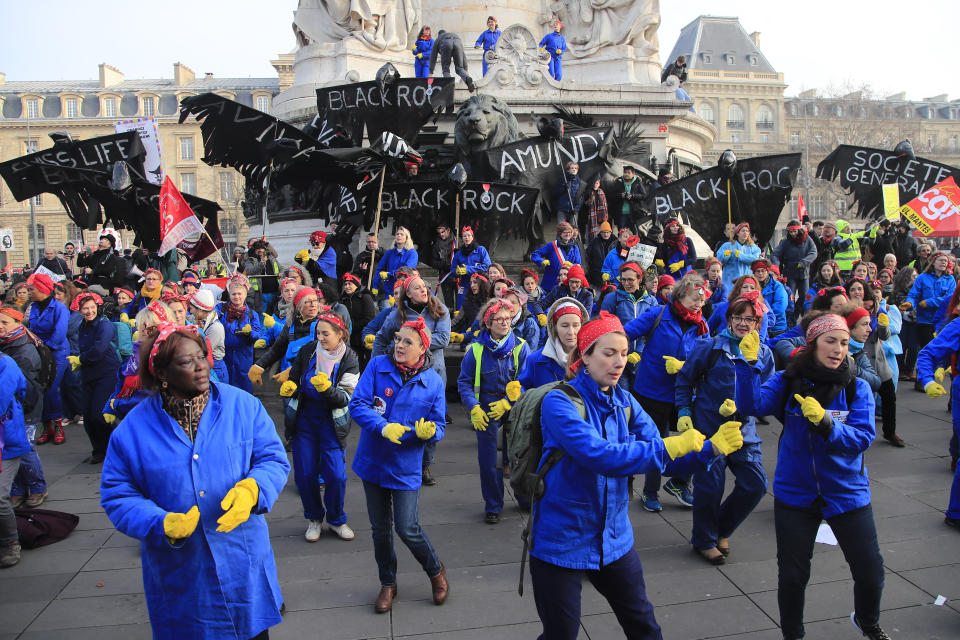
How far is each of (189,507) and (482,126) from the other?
9403 millimetres

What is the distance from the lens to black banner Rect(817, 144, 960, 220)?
12.2 m

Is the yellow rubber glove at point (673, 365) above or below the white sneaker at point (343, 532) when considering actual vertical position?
above

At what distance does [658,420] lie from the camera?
552 cm

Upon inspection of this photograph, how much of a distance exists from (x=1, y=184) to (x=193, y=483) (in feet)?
253

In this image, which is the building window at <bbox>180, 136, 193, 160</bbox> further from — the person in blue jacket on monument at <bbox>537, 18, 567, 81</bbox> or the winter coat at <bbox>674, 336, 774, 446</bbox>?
the winter coat at <bbox>674, 336, 774, 446</bbox>

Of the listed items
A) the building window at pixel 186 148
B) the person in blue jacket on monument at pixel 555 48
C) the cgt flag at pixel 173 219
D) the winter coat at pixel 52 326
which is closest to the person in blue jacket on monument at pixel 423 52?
the person in blue jacket on monument at pixel 555 48

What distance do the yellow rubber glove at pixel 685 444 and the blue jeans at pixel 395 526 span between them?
178cm

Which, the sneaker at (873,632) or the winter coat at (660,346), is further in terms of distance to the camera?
the winter coat at (660,346)

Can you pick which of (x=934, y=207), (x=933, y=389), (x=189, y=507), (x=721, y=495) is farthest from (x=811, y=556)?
(x=934, y=207)

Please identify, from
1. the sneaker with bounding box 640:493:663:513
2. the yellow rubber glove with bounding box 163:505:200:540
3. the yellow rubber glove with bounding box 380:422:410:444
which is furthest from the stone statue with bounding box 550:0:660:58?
the yellow rubber glove with bounding box 163:505:200:540

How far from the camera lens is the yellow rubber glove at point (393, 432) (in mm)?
3916

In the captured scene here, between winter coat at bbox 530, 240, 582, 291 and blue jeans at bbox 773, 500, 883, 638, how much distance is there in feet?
21.7

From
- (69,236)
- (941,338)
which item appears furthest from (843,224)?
(69,236)

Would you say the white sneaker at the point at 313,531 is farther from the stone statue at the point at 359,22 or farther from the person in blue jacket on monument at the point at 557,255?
the stone statue at the point at 359,22
